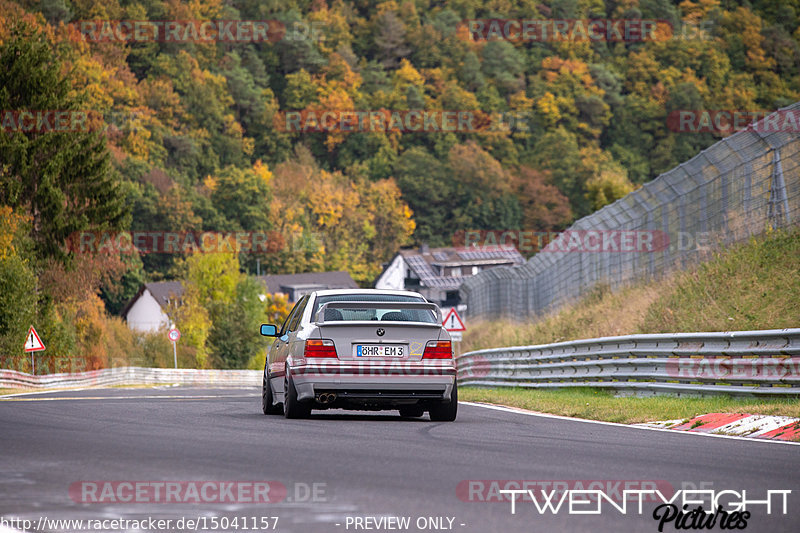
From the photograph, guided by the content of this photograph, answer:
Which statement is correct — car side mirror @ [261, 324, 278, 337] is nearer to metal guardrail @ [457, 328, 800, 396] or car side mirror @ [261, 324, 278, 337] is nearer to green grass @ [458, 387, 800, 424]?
green grass @ [458, 387, 800, 424]

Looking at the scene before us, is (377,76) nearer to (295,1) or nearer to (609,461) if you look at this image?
(295,1)

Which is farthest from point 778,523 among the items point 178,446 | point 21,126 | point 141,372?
point 141,372

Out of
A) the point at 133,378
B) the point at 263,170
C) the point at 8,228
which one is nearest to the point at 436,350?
the point at 8,228

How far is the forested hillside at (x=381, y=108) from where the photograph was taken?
134 metres

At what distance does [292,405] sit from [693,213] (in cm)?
1178

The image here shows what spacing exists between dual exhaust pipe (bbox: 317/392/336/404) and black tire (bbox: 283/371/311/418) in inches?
14.4

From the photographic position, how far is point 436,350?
44.5ft

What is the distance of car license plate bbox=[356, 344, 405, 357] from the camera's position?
13.4 meters

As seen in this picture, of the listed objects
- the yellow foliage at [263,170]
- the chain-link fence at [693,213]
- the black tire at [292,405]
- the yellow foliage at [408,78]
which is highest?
the yellow foliage at [408,78]

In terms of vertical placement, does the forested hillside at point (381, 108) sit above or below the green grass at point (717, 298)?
above

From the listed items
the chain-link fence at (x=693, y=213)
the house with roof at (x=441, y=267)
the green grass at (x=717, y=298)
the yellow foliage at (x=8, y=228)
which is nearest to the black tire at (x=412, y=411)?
the green grass at (x=717, y=298)

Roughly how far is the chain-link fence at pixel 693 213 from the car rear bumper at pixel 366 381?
910 centimetres

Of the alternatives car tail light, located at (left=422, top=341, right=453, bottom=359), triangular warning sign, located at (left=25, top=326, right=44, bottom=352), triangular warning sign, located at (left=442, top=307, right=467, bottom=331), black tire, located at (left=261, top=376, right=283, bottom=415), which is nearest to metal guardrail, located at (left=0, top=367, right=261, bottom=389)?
triangular warning sign, located at (left=25, top=326, right=44, bottom=352)

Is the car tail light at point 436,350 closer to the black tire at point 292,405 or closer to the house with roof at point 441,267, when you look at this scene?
the black tire at point 292,405
